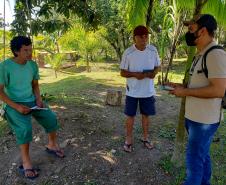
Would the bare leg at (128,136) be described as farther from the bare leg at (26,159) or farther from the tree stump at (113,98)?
the tree stump at (113,98)

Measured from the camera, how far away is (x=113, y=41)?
1808cm

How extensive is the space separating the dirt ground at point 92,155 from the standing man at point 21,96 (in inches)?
11.4

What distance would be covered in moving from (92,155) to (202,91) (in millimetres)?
2119

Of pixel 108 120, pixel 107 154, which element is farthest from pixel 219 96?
pixel 108 120

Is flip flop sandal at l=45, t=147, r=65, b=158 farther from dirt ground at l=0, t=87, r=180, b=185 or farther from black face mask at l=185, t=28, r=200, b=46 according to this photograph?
black face mask at l=185, t=28, r=200, b=46

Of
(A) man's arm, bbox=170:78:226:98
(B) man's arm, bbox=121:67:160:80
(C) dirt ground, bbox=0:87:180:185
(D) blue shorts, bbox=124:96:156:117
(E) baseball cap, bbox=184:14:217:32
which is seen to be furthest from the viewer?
(D) blue shorts, bbox=124:96:156:117

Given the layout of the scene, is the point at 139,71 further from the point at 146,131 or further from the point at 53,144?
the point at 53,144

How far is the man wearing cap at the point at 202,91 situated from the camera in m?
3.10

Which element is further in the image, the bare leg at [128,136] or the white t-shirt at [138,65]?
the bare leg at [128,136]

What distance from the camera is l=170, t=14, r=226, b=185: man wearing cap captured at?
3.10 meters

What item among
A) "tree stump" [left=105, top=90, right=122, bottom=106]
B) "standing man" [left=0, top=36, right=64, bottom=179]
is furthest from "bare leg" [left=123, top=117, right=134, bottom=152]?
"tree stump" [left=105, top=90, right=122, bottom=106]

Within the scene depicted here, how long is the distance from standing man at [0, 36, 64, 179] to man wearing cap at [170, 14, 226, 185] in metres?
1.82

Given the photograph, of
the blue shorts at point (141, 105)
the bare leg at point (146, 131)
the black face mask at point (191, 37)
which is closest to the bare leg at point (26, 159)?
the blue shorts at point (141, 105)

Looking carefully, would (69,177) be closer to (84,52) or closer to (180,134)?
(180,134)
